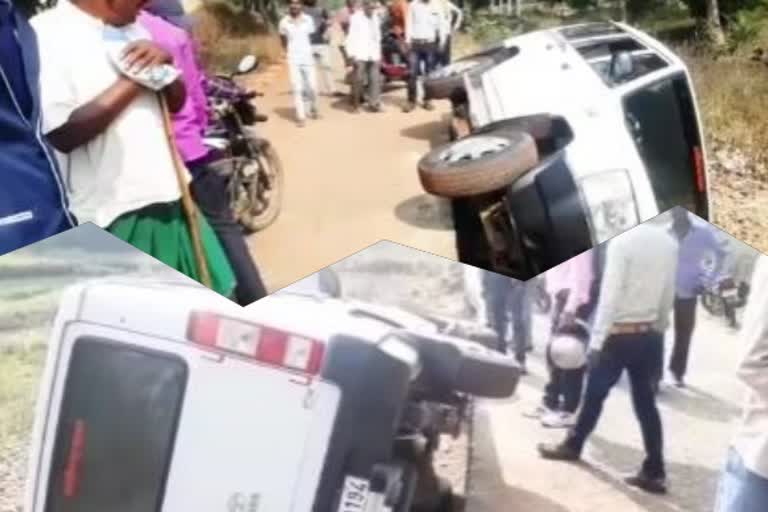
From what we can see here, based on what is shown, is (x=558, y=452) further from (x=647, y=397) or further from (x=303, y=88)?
(x=303, y=88)

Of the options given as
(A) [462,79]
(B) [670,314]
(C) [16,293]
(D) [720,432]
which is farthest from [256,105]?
(D) [720,432]

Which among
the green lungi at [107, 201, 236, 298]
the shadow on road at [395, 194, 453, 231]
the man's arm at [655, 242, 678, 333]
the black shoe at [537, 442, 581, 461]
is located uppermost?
the shadow on road at [395, 194, 453, 231]

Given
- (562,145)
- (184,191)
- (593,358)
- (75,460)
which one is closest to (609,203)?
(562,145)

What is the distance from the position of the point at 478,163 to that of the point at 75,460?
25.8 inches

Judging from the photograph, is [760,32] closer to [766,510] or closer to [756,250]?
[756,250]

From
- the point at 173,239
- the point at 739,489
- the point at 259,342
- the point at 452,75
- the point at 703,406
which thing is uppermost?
the point at 452,75

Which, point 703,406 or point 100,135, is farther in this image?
point 703,406

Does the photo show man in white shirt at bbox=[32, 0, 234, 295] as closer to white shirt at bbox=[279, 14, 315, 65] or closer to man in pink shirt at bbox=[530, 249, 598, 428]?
white shirt at bbox=[279, 14, 315, 65]

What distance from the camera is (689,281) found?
1.59 metres

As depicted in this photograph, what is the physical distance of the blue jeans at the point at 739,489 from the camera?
1.59m

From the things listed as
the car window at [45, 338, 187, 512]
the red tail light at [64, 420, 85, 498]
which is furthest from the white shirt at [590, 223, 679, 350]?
the red tail light at [64, 420, 85, 498]

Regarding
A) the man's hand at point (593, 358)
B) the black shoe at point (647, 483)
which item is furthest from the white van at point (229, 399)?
the black shoe at point (647, 483)

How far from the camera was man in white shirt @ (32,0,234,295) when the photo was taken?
1.41 metres

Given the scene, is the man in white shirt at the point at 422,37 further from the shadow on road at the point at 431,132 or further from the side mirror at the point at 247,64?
the side mirror at the point at 247,64
